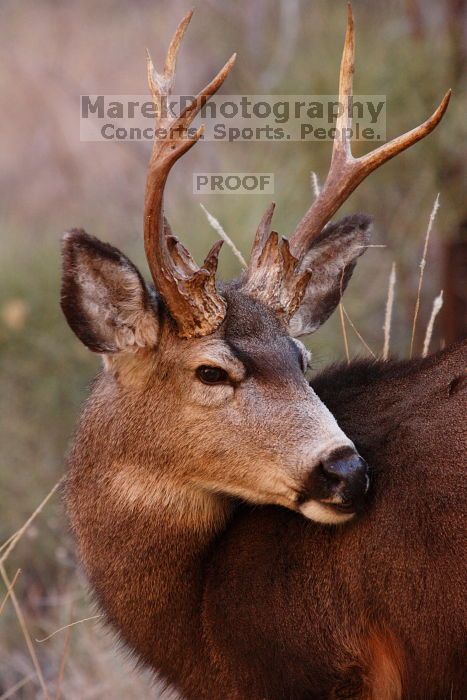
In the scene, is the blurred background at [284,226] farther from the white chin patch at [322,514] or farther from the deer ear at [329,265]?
the white chin patch at [322,514]

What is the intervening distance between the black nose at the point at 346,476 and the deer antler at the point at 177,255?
737mm

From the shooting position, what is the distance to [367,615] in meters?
3.95

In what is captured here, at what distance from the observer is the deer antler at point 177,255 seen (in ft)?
13.8

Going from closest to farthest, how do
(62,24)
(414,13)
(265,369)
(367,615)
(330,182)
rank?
1. (367,615)
2. (265,369)
3. (330,182)
4. (414,13)
5. (62,24)

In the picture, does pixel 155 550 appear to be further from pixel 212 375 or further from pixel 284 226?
pixel 284 226

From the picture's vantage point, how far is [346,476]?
3.87m

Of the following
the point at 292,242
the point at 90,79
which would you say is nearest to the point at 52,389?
the point at 292,242

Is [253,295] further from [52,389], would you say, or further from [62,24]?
[62,24]

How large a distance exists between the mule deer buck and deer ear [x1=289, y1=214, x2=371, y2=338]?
0.64 feet

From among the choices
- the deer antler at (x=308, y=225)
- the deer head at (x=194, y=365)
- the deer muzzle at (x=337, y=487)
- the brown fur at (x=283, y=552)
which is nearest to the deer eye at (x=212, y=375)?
the deer head at (x=194, y=365)

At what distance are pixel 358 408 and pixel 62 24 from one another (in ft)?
65.6

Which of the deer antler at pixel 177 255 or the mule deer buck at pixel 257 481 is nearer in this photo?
the mule deer buck at pixel 257 481

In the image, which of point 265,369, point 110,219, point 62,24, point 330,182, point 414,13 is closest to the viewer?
point 265,369

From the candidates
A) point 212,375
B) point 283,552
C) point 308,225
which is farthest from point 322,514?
point 308,225
